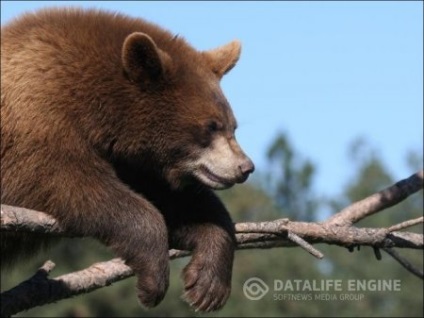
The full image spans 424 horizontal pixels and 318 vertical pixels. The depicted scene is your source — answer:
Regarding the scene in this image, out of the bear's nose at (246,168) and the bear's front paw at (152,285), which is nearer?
the bear's front paw at (152,285)

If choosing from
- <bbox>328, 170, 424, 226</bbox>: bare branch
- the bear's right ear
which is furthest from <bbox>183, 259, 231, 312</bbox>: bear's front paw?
the bear's right ear

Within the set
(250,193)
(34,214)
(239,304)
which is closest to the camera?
(34,214)

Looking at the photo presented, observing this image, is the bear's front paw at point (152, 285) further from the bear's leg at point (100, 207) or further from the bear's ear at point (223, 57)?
the bear's ear at point (223, 57)

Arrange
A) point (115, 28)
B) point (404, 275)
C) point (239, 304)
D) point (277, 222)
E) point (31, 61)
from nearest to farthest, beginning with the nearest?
point (277, 222) < point (31, 61) < point (115, 28) < point (239, 304) < point (404, 275)

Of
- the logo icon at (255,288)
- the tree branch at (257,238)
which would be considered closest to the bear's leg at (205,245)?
the tree branch at (257,238)

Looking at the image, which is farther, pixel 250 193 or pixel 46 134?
pixel 250 193

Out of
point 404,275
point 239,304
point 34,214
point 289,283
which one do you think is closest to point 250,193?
point 404,275

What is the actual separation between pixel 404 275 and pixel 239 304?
2267cm

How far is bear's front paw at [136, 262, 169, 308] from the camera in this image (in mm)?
8008

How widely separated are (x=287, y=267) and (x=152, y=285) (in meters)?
52.3

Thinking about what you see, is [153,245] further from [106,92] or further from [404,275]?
[404,275]

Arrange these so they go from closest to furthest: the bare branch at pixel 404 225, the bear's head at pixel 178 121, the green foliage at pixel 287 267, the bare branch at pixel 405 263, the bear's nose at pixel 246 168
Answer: the bare branch at pixel 404 225 → the bear's nose at pixel 246 168 → the bear's head at pixel 178 121 → the bare branch at pixel 405 263 → the green foliage at pixel 287 267

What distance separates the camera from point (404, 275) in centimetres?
6681

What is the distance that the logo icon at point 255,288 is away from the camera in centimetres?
1063
